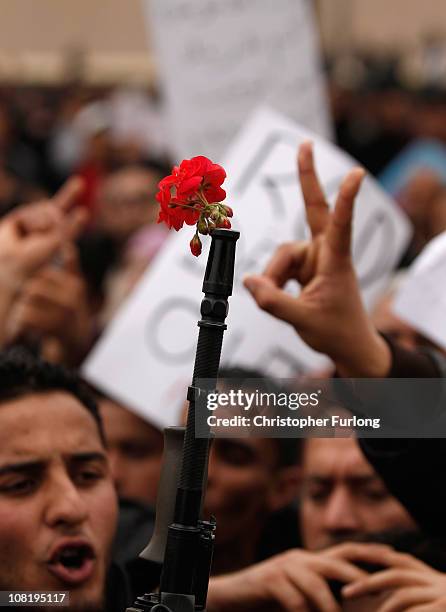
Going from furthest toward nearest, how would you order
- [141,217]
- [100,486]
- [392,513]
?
[141,217]
[392,513]
[100,486]

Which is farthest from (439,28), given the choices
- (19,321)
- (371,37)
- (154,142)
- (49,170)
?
(19,321)

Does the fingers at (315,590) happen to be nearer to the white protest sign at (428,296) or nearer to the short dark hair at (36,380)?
the short dark hair at (36,380)

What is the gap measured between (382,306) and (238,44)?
4.32 ft

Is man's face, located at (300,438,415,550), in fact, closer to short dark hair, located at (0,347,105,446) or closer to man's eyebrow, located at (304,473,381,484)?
man's eyebrow, located at (304,473,381,484)

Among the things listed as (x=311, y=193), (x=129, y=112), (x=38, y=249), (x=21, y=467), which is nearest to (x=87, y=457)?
(x=21, y=467)

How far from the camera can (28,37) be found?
672 inches

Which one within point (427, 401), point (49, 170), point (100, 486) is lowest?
point (100, 486)

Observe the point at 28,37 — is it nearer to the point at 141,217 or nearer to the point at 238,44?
the point at 141,217

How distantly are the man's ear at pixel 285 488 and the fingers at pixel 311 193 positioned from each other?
3.45 feet

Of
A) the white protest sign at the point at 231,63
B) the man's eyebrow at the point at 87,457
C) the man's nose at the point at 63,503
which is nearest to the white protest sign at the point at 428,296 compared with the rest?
the man's eyebrow at the point at 87,457

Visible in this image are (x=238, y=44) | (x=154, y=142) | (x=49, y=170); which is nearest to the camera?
(x=238, y=44)

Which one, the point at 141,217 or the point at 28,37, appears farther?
the point at 28,37

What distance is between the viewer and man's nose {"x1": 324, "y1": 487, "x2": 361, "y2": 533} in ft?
8.71
